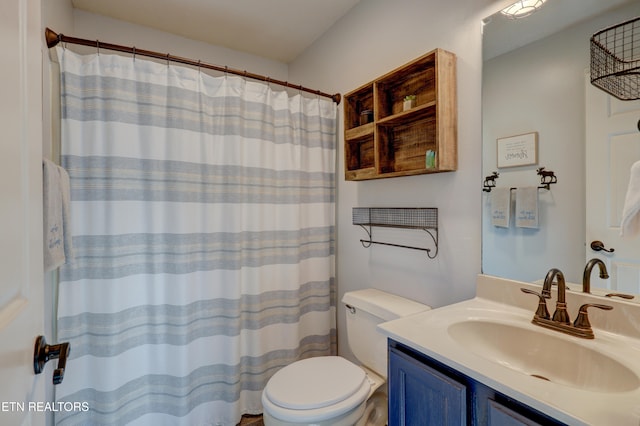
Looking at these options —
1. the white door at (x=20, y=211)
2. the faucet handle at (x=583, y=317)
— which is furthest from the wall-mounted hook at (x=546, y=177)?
the white door at (x=20, y=211)

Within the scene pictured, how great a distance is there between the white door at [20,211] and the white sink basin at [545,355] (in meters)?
1.11

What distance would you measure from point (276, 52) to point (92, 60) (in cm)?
149

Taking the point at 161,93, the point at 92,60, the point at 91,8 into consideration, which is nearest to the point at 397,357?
the point at 161,93

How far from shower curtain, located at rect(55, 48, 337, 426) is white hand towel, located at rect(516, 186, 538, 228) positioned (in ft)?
3.95

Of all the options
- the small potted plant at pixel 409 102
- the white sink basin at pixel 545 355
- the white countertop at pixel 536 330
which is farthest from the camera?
the small potted plant at pixel 409 102

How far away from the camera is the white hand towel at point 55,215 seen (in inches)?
39.9

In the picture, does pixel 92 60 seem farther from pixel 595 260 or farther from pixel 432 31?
→ pixel 595 260

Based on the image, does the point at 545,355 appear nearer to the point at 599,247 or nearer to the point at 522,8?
the point at 599,247

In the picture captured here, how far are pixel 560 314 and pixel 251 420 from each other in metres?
1.73

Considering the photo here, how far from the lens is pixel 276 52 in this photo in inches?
101

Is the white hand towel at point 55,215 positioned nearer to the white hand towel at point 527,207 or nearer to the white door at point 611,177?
the white hand towel at point 527,207

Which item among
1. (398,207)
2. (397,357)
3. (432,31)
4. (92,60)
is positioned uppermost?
(432,31)

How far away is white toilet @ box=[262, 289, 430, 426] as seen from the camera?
1.24m

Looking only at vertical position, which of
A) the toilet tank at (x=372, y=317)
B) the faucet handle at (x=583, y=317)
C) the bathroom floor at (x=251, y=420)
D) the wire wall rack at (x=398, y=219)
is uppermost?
the wire wall rack at (x=398, y=219)
